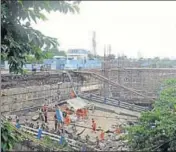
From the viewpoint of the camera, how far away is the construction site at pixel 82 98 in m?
3.39

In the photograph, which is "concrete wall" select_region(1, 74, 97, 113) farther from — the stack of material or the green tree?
the green tree

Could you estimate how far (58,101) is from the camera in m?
4.31

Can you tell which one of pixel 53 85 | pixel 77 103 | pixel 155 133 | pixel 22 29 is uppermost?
pixel 22 29

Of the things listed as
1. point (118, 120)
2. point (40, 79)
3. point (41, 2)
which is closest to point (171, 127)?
point (41, 2)

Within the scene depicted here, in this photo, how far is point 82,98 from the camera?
184 inches

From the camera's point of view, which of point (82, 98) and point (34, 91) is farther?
point (82, 98)

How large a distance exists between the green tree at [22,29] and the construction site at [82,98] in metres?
1.64

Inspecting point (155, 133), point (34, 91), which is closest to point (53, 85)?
point (34, 91)

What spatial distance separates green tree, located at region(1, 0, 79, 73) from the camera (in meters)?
0.98

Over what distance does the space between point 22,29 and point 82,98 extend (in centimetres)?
365

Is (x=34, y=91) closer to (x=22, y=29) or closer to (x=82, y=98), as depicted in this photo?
(x=82, y=98)

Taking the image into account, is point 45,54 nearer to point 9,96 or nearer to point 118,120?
point 9,96

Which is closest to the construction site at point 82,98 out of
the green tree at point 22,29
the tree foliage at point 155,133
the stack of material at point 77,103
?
the stack of material at point 77,103

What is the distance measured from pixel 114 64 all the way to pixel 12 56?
4.59 m
